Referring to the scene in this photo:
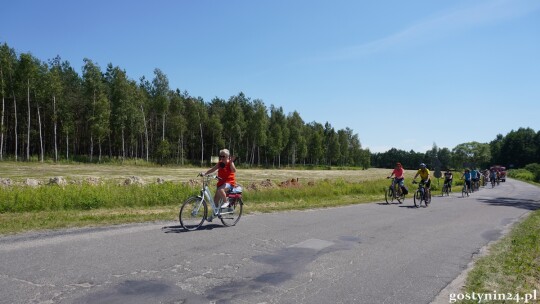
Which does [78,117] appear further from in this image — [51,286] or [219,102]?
[51,286]

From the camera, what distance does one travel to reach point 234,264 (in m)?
6.60

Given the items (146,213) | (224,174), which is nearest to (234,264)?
(224,174)

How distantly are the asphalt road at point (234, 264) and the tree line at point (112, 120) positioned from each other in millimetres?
49292

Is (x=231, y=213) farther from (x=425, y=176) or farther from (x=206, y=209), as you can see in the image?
Answer: (x=425, y=176)

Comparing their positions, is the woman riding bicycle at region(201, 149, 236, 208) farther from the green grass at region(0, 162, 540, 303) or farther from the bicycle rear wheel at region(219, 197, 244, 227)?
the green grass at region(0, 162, 540, 303)

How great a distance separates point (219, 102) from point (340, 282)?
9305 cm

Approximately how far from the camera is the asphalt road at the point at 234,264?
511 cm

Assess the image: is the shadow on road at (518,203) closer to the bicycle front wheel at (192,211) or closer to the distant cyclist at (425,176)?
the distant cyclist at (425,176)

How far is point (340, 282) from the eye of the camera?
19.4 feet

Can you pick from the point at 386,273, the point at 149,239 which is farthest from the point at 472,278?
the point at 149,239

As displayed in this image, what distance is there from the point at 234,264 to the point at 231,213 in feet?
12.7

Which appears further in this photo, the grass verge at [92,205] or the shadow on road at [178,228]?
the grass verge at [92,205]

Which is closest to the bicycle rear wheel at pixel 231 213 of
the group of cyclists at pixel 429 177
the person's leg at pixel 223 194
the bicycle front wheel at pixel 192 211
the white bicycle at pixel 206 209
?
the white bicycle at pixel 206 209

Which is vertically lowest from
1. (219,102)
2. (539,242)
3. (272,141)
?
(539,242)
